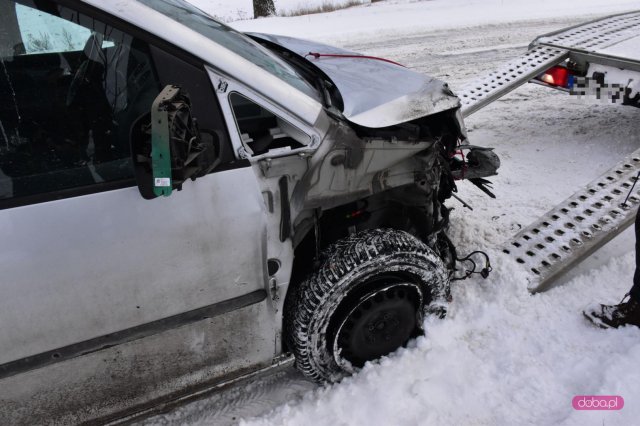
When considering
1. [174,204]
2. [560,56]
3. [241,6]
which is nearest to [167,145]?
[174,204]

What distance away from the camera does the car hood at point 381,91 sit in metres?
2.11

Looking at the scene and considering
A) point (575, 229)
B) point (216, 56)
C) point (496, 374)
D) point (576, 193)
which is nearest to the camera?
point (216, 56)

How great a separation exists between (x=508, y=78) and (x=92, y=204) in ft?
12.9

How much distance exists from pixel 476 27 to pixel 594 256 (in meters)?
6.58

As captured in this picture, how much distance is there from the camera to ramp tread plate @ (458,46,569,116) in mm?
4230

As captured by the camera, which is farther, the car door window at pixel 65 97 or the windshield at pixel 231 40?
the windshield at pixel 231 40

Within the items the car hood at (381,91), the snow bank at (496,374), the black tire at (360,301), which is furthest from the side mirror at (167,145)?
the snow bank at (496,374)

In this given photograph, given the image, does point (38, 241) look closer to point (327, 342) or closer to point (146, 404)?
point (146, 404)

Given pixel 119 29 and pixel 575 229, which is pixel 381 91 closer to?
pixel 119 29

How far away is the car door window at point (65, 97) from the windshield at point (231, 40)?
264mm

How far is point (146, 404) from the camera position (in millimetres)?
2027

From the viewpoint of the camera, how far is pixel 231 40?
2.16 meters

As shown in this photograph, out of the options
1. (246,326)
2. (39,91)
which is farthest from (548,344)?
(39,91)

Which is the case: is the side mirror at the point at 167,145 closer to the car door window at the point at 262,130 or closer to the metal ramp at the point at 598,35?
the car door window at the point at 262,130
